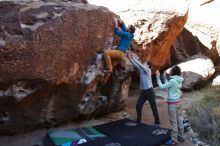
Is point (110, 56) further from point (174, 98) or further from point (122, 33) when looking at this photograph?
point (174, 98)

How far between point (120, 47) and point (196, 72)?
14.0 ft

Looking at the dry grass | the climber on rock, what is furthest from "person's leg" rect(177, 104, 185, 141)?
the climber on rock

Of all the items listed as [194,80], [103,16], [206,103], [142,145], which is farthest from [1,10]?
[194,80]

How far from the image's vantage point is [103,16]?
6633 millimetres

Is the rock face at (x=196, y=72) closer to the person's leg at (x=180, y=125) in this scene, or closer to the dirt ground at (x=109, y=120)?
the dirt ground at (x=109, y=120)

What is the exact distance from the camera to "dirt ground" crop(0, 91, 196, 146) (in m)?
5.93

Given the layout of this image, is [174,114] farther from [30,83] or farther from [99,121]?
[30,83]

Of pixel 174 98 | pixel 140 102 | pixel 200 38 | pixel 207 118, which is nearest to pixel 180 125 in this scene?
pixel 174 98

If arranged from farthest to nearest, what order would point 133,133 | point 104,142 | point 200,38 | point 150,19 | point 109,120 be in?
point 200,38 → point 150,19 → point 109,120 → point 133,133 → point 104,142

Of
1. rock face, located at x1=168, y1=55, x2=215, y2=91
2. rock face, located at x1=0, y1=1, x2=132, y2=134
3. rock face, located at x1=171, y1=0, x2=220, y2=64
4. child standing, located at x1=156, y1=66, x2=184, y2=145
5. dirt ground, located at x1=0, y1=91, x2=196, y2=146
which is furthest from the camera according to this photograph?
rock face, located at x1=171, y1=0, x2=220, y2=64

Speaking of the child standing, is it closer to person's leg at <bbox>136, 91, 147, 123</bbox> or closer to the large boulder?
person's leg at <bbox>136, 91, 147, 123</bbox>

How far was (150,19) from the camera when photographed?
354 inches

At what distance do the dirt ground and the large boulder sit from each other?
1460mm

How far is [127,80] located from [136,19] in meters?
1.97
